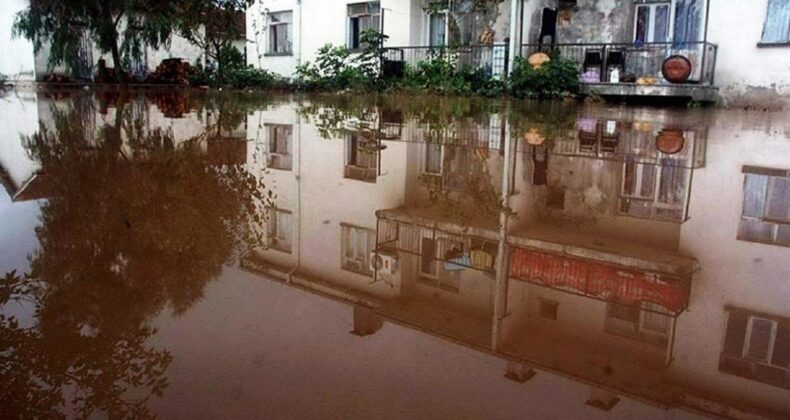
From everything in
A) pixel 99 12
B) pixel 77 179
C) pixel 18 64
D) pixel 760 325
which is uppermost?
pixel 99 12

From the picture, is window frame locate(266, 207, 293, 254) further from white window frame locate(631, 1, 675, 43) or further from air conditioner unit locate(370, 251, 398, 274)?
white window frame locate(631, 1, 675, 43)

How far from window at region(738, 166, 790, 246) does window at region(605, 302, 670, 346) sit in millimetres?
977

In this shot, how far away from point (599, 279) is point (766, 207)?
4.62 ft

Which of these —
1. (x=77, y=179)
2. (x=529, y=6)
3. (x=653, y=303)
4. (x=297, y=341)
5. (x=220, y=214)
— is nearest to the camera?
(x=297, y=341)

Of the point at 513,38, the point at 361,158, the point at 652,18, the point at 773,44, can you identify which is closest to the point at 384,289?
the point at 361,158

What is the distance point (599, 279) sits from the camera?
67.2 inches

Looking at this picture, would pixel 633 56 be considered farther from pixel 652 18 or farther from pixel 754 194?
pixel 754 194

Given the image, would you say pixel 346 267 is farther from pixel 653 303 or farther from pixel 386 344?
pixel 653 303

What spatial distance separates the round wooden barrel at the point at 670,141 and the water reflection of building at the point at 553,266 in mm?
687

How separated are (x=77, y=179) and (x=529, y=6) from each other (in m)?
11.9

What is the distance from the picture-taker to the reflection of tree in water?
0.97m

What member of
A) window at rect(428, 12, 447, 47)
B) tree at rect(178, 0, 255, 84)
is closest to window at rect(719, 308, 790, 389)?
window at rect(428, 12, 447, 47)

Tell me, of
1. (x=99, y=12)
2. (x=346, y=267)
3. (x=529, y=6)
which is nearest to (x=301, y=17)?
(x=99, y=12)

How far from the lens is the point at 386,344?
1.19 metres
